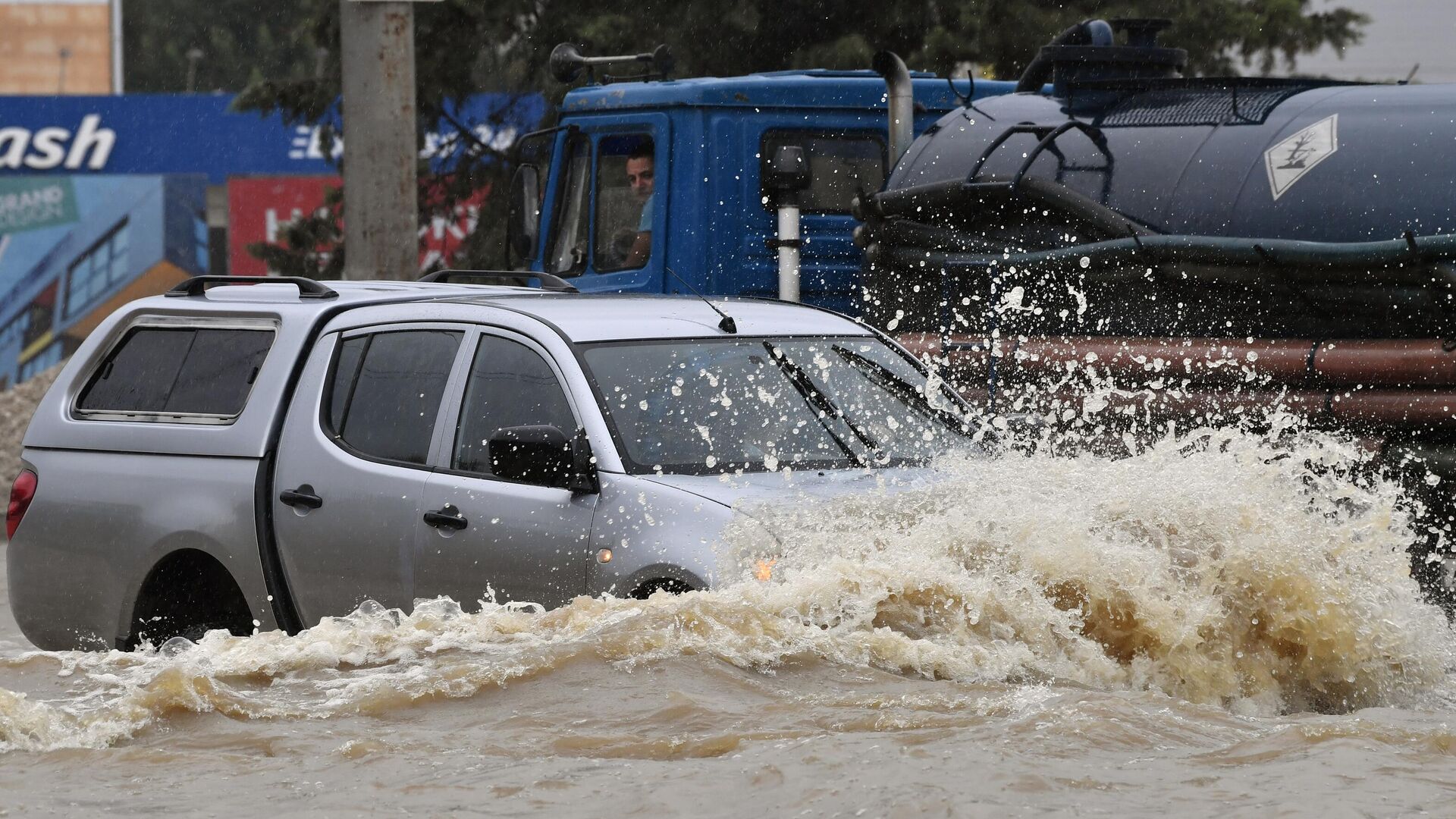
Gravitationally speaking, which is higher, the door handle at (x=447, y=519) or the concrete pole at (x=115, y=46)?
the concrete pole at (x=115, y=46)

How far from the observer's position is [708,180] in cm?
1164

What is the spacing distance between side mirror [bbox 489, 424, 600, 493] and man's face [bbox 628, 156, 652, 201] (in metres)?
5.56

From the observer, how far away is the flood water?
4.98 m

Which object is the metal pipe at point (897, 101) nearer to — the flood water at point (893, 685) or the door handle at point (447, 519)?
the flood water at point (893, 685)

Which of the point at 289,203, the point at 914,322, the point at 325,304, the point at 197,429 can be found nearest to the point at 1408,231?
the point at 914,322

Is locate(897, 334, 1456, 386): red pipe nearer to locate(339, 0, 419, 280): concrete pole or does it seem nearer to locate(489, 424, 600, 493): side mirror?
locate(489, 424, 600, 493): side mirror

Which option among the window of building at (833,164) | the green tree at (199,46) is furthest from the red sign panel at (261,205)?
the green tree at (199,46)

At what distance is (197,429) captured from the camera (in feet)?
24.2

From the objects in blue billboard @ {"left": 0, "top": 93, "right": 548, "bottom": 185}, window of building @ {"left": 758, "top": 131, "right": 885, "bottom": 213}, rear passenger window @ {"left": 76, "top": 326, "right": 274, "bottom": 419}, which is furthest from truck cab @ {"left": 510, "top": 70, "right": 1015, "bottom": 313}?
blue billboard @ {"left": 0, "top": 93, "right": 548, "bottom": 185}

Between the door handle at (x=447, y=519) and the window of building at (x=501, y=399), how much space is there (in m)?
0.16

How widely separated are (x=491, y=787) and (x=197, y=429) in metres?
2.82

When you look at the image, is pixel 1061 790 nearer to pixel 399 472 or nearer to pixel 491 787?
pixel 491 787

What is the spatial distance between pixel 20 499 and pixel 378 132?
467 cm

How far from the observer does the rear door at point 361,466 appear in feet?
22.2
